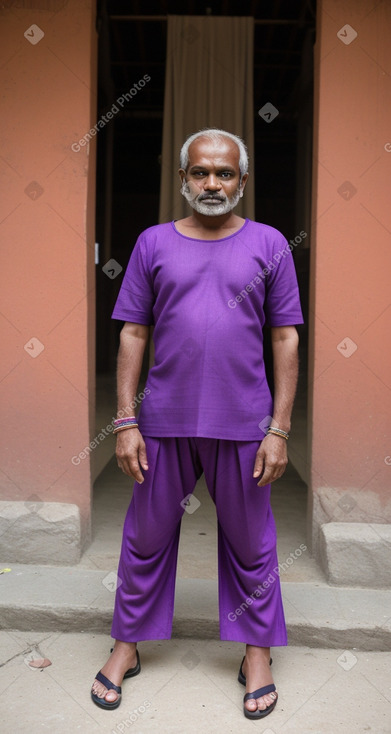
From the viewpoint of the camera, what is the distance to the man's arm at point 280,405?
2150 mm

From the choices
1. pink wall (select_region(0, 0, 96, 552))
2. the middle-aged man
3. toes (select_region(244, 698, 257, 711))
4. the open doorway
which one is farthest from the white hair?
the open doorway

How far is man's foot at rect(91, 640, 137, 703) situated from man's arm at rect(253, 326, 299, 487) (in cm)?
75

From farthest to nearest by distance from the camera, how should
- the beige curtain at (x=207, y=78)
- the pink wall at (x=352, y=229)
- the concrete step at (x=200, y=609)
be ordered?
the beige curtain at (x=207, y=78), the pink wall at (x=352, y=229), the concrete step at (x=200, y=609)

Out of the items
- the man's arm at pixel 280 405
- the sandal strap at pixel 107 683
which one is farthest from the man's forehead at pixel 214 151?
the sandal strap at pixel 107 683

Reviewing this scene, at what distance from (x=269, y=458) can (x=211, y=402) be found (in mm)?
250

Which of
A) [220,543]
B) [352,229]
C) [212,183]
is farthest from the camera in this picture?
[352,229]

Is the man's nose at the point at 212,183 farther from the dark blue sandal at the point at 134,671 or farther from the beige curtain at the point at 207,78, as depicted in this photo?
the beige curtain at the point at 207,78

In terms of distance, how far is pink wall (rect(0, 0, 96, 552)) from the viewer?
3.09 m

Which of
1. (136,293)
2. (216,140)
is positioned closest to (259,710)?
(136,293)

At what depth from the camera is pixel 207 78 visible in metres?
4.18

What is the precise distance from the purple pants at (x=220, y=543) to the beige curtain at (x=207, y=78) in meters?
2.39

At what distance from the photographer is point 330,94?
3016 mm

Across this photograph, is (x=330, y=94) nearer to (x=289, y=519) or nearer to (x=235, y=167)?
(x=235, y=167)

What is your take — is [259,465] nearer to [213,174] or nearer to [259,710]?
[259,710]
